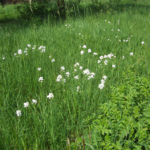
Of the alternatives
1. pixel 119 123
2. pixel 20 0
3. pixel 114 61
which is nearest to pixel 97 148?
pixel 119 123

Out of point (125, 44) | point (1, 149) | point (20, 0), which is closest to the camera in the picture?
point (1, 149)

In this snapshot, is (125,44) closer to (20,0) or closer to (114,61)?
(114,61)

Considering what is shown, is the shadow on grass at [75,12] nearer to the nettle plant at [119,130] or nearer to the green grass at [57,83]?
the green grass at [57,83]

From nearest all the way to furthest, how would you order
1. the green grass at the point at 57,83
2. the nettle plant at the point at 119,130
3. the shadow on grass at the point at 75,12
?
the nettle plant at the point at 119,130 < the green grass at the point at 57,83 < the shadow on grass at the point at 75,12

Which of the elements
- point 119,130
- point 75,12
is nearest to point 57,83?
point 119,130

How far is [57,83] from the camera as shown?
2.47 m

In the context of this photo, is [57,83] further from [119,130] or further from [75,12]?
[75,12]

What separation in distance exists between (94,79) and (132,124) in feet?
3.69

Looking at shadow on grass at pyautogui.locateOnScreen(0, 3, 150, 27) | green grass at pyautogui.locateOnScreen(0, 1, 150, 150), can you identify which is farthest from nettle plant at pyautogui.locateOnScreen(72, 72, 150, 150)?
shadow on grass at pyautogui.locateOnScreen(0, 3, 150, 27)

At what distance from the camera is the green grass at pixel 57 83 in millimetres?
1702

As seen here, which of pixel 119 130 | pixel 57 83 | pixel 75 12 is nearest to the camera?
pixel 119 130

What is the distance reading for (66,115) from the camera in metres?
1.91

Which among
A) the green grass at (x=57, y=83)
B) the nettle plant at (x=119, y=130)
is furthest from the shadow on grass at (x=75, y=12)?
the nettle plant at (x=119, y=130)

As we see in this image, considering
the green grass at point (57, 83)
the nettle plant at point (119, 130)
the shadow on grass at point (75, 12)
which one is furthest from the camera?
the shadow on grass at point (75, 12)
